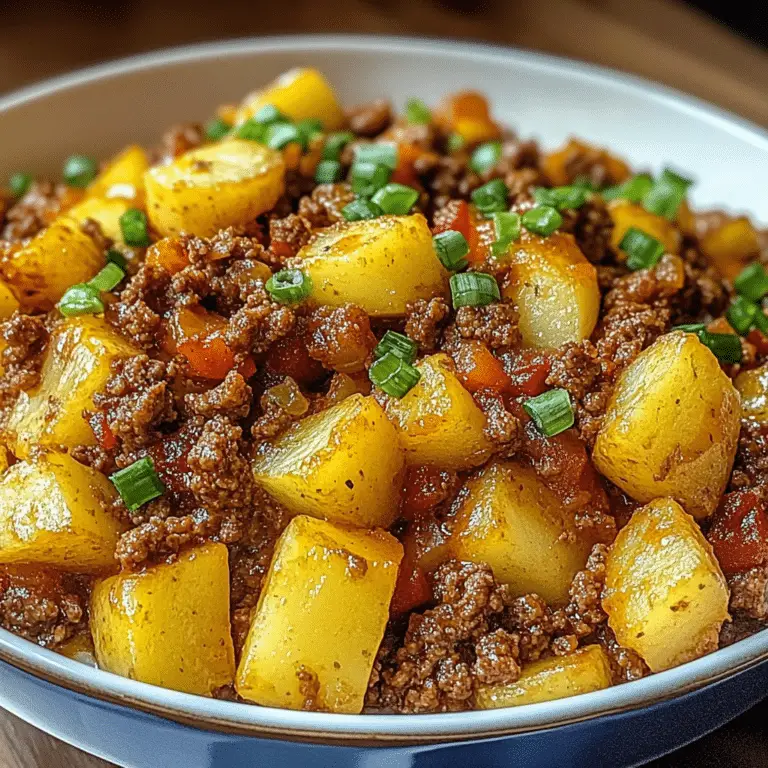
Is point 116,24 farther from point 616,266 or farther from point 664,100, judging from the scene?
point 616,266

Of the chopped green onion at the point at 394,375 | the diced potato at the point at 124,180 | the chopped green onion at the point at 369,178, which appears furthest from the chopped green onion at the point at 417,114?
the chopped green onion at the point at 394,375

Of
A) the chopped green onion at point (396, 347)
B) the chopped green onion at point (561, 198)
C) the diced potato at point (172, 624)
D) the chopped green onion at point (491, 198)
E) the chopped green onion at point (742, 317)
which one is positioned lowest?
the diced potato at point (172, 624)

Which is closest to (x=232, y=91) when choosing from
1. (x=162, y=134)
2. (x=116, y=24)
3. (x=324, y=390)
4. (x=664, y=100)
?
(x=162, y=134)

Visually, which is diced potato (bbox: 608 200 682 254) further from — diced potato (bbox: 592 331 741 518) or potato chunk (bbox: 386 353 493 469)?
potato chunk (bbox: 386 353 493 469)

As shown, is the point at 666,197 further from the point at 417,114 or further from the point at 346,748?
the point at 346,748

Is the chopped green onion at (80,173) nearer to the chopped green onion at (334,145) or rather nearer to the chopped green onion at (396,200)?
the chopped green onion at (334,145)

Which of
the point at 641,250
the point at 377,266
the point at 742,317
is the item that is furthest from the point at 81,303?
the point at 742,317
